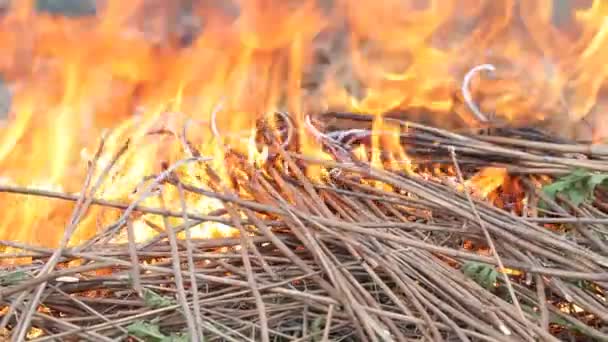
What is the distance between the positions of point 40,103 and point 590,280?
130cm

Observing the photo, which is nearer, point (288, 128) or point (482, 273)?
point (482, 273)

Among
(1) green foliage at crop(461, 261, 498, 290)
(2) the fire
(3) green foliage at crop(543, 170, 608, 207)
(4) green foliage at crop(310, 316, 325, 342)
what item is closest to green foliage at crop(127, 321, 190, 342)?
(4) green foliage at crop(310, 316, 325, 342)

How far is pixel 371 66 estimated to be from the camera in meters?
2.01

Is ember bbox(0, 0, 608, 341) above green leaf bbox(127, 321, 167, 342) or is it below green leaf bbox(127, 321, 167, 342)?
above

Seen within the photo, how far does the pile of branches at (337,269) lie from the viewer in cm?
127

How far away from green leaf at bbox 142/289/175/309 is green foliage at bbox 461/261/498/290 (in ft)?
1.87

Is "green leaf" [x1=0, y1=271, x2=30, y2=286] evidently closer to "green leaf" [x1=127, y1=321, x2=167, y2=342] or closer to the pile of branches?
the pile of branches

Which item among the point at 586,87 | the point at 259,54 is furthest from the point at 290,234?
the point at 586,87

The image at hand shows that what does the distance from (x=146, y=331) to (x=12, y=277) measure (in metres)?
0.32

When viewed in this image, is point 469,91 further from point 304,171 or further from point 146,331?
point 146,331

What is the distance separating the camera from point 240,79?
1.81 m

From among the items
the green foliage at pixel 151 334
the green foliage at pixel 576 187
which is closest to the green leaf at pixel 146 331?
the green foliage at pixel 151 334

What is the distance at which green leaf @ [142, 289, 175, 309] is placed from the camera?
1287 mm

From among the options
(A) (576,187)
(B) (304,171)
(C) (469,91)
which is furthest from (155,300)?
(C) (469,91)
